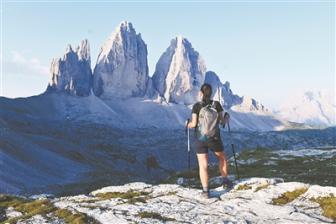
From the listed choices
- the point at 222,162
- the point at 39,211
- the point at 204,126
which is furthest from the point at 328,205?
the point at 39,211

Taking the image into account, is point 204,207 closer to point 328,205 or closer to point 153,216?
point 153,216

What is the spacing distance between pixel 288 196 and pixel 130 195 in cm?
708

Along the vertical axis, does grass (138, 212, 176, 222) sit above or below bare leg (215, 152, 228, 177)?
below

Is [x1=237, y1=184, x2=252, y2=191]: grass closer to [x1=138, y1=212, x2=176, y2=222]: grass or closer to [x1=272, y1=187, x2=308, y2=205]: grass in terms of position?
[x1=272, y1=187, x2=308, y2=205]: grass

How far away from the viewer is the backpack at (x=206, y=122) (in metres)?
19.8

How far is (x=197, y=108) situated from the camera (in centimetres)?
1988

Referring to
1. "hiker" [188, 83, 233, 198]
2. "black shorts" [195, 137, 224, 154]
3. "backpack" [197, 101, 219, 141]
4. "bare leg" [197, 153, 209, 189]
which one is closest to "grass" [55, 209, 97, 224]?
"bare leg" [197, 153, 209, 189]

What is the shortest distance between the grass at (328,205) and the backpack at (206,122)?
4.83m

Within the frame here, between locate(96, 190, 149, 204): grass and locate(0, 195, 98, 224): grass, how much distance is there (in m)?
2.77

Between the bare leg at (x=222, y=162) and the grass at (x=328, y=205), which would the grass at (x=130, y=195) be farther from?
the grass at (x=328, y=205)

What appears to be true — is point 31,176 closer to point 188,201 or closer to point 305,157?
point 305,157

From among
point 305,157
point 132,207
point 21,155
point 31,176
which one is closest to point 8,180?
point 31,176

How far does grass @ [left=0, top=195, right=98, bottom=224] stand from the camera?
17.1m

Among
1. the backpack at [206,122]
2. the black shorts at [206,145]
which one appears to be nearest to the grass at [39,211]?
the black shorts at [206,145]
